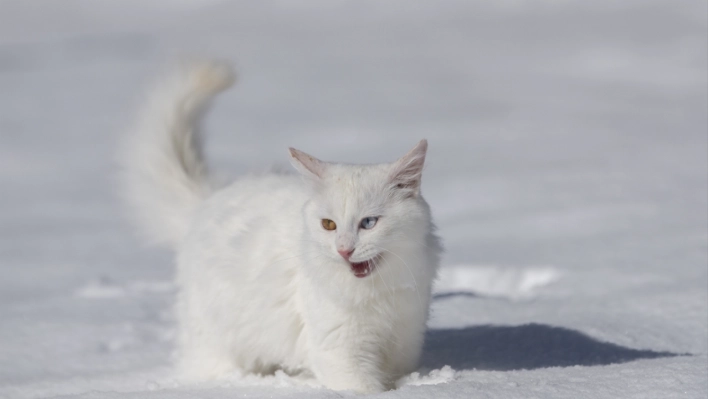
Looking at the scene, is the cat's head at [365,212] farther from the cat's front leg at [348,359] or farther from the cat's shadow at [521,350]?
the cat's shadow at [521,350]

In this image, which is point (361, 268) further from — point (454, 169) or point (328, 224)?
point (454, 169)

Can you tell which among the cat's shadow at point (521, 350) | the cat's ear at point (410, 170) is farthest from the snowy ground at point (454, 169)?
the cat's ear at point (410, 170)

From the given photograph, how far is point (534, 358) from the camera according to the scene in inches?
112

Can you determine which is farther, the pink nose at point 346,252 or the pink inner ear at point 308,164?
the pink inner ear at point 308,164

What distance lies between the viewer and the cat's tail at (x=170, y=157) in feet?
11.2

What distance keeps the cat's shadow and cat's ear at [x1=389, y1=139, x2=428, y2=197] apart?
2.23 ft

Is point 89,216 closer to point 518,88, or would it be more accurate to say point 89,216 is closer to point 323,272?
point 323,272

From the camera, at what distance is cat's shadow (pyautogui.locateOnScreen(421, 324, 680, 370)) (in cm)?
278

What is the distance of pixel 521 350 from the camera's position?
2926 mm

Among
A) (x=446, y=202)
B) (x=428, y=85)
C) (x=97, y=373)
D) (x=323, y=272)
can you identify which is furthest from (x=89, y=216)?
(x=428, y=85)

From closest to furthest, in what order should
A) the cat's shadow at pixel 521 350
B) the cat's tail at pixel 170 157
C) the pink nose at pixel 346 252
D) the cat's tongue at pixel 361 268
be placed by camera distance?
the pink nose at pixel 346 252, the cat's tongue at pixel 361 268, the cat's shadow at pixel 521 350, the cat's tail at pixel 170 157

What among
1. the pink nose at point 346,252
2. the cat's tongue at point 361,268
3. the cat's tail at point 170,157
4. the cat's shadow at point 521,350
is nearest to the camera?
the pink nose at point 346,252

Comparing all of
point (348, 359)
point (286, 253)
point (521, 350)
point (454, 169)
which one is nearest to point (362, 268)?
point (348, 359)

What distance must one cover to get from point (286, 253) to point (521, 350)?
0.94 metres
